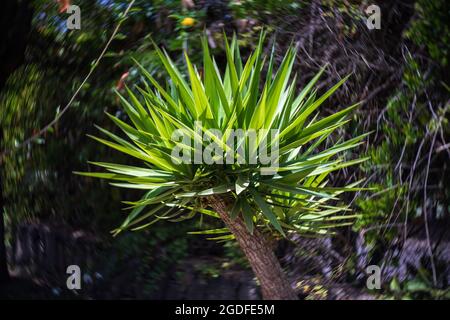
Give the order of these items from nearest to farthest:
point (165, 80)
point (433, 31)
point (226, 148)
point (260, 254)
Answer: point (226, 148) → point (260, 254) → point (433, 31) → point (165, 80)

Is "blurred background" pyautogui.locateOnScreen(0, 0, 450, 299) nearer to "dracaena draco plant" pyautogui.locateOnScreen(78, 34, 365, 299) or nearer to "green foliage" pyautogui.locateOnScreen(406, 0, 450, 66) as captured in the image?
"green foliage" pyautogui.locateOnScreen(406, 0, 450, 66)

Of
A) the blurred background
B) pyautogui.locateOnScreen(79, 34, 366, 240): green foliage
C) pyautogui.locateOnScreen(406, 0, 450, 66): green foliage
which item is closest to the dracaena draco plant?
pyautogui.locateOnScreen(79, 34, 366, 240): green foliage

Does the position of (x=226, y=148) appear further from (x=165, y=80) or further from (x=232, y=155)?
(x=165, y=80)

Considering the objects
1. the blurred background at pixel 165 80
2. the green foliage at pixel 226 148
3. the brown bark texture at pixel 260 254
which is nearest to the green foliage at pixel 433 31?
the blurred background at pixel 165 80

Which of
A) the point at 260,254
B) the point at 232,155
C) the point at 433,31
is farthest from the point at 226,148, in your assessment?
the point at 433,31

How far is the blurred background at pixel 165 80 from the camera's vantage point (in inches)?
96.0

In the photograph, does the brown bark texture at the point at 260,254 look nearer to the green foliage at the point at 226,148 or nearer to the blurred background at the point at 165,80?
the green foliage at the point at 226,148

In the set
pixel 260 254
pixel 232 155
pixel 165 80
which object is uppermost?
pixel 232 155

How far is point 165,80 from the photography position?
2537 millimetres

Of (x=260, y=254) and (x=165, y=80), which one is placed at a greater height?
(x=165, y=80)

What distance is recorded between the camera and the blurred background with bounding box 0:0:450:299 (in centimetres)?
244

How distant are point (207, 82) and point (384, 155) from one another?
987 millimetres

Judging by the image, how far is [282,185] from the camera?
170 cm

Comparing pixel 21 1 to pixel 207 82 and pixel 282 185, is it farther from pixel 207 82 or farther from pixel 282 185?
pixel 282 185
